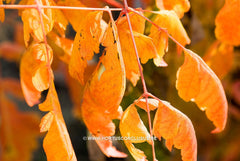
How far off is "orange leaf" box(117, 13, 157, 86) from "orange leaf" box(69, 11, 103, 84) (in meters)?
0.04

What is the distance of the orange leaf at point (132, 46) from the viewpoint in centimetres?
47

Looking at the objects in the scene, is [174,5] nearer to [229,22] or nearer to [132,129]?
[229,22]

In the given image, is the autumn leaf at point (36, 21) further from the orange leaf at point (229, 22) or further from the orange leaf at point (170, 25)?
the orange leaf at point (229, 22)

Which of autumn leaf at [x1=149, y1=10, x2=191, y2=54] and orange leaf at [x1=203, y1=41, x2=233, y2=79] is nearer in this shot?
autumn leaf at [x1=149, y1=10, x2=191, y2=54]

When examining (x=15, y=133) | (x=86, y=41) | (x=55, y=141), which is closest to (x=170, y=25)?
(x=86, y=41)

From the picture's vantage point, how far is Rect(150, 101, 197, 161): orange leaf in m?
0.43

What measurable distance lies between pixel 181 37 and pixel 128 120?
0.55ft

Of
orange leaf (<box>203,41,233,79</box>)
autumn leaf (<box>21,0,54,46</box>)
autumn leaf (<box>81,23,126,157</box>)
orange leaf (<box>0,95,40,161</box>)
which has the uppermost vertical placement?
autumn leaf (<box>21,0,54,46</box>)

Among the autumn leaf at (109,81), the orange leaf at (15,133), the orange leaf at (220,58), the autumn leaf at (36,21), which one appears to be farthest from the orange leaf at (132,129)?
the orange leaf at (15,133)

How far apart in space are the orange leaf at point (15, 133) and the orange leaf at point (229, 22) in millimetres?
959

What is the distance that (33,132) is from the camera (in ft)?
4.62

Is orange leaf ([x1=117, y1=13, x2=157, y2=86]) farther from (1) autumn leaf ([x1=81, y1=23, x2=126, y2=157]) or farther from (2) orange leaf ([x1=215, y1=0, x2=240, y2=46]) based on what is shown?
(2) orange leaf ([x1=215, y1=0, x2=240, y2=46])

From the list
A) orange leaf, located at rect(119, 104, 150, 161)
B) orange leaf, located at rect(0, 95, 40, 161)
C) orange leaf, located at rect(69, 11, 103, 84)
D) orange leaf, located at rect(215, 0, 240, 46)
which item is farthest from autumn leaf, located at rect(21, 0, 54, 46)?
orange leaf, located at rect(0, 95, 40, 161)

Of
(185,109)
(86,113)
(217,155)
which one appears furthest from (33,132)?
(86,113)
